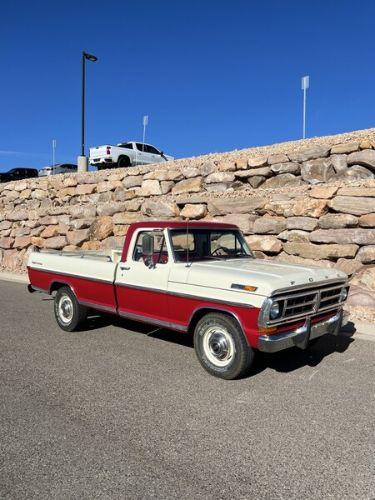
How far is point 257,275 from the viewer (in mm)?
4867

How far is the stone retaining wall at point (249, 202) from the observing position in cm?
955

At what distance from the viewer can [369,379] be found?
5.00 meters

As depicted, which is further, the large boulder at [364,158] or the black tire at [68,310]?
the large boulder at [364,158]

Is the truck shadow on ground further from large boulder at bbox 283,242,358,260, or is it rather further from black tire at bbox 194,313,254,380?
large boulder at bbox 283,242,358,260

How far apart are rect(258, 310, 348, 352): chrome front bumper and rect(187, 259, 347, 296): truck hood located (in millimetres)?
495

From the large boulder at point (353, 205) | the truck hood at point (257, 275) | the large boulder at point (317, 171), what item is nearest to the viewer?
the truck hood at point (257, 275)

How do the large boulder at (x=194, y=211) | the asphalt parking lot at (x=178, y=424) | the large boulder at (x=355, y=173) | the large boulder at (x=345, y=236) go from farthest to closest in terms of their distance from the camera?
the large boulder at (x=194, y=211) < the large boulder at (x=355, y=173) < the large boulder at (x=345, y=236) < the asphalt parking lot at (x=178, y=424)

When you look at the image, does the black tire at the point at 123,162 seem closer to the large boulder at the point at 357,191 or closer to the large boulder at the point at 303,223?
the large boulder at the point at 303,223

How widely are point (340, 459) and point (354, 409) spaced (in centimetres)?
100

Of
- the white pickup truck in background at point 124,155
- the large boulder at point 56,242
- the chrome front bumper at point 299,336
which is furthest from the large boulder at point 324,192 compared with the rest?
the white pickup truck in background at point 124,155

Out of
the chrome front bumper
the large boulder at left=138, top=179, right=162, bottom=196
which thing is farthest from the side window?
the large boulder at left=138, top=179, right=162, bottom=196

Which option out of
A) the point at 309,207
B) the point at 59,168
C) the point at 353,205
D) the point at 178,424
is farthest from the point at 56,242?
the point at 59,168

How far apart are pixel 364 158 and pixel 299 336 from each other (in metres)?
6.76

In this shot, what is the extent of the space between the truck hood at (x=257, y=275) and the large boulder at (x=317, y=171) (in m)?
5.61
